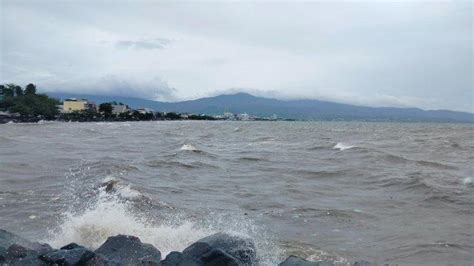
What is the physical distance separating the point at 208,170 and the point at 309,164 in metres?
5.51

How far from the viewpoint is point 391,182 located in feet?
60.9

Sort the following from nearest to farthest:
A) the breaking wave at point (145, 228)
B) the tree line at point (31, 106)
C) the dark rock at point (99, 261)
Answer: the dark rock at point (99, 261), the breaking wave at point (145, 228), the tree line at point (31, 106)

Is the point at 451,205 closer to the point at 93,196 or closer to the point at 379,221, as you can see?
the point at 379,221

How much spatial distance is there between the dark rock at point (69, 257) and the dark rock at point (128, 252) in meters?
0.42

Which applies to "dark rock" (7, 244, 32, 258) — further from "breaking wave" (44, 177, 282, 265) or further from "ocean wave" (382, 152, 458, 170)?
"ocean wave" (382, 152, 458, 170)

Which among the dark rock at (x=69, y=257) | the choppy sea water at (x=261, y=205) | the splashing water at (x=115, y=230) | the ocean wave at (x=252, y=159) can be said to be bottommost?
the ocean wave at (x=252, y=159)

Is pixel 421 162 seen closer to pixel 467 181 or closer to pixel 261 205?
pixel 467 181

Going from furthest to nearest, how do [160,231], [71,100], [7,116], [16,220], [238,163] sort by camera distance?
[71,100] → [7,116] → [238,163] → [16,220] → [160,231]

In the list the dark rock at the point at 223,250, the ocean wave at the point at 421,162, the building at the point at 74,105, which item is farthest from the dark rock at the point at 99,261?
the building at the point at 74,105

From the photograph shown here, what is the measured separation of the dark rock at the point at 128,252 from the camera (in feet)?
22.9

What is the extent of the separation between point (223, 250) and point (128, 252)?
4.59ft

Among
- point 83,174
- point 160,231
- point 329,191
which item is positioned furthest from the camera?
point 83,174

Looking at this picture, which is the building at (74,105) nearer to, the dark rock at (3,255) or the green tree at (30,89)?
the green tree at (30,89)

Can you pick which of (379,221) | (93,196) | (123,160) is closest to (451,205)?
(379,221)
